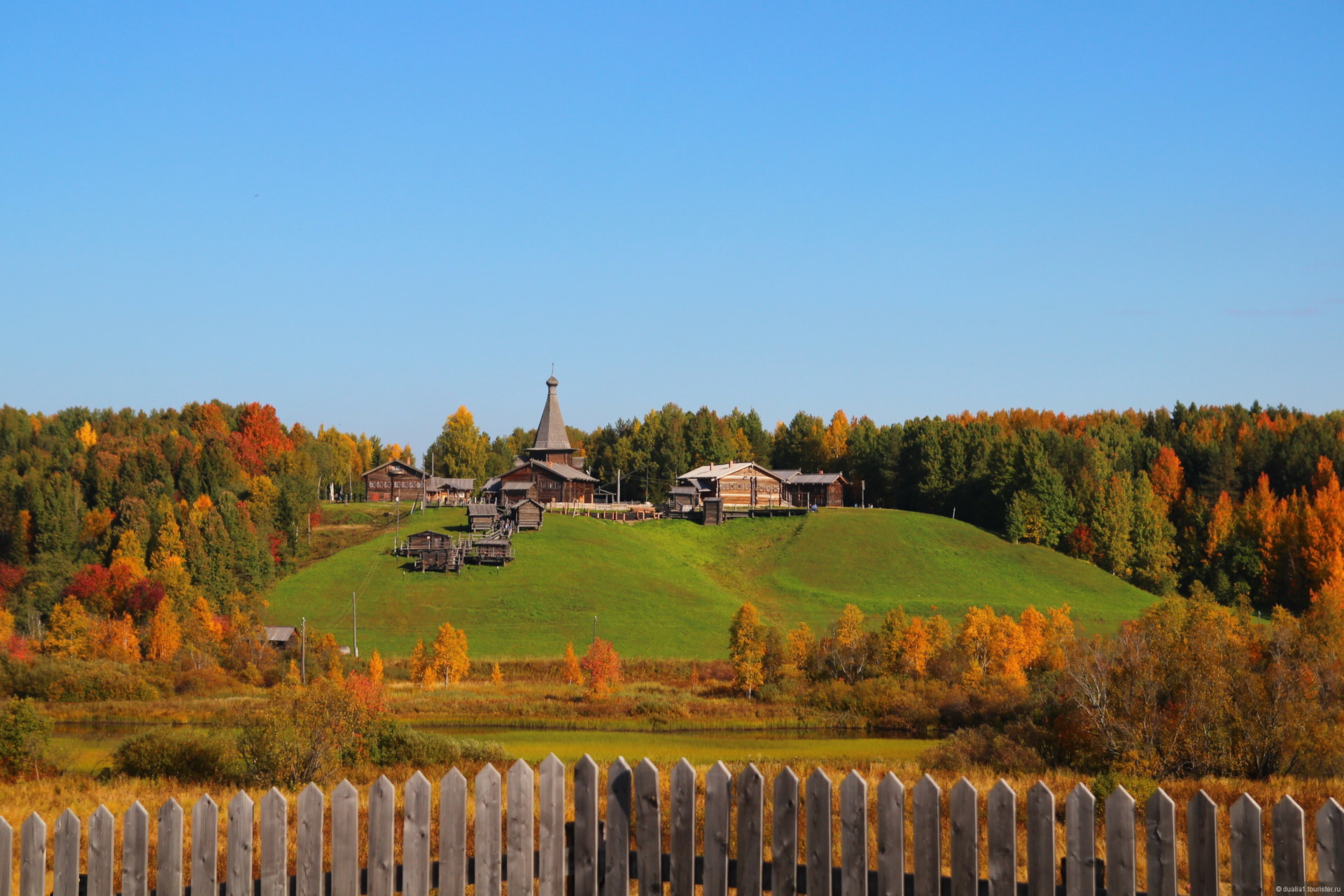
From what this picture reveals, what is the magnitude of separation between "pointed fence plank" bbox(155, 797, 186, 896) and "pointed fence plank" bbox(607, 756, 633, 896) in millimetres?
2168

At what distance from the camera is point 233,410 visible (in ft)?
482

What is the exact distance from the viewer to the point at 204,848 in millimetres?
7445

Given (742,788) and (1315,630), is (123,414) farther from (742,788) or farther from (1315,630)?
(742,788)

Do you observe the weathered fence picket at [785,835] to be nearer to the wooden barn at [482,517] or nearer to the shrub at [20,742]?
the shrub at [20,742]

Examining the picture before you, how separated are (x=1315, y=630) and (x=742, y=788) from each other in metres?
31.0

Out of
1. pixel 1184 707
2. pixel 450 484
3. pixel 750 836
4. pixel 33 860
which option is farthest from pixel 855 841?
pixel 450 484

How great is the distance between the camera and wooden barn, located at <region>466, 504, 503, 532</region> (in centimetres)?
8750

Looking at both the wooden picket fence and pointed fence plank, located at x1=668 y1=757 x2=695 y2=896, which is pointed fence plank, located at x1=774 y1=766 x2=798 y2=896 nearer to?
the wooden picket fence

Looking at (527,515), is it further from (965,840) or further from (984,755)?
(965,840)

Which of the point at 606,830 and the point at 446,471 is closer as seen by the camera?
the point at 606,830

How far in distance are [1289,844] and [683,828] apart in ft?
11.1

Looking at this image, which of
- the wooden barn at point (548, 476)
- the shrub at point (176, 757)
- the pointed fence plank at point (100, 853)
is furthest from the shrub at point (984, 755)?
the wooden barn at point (548, 476)

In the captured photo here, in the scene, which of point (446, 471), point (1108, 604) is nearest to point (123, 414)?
point (446, 471)

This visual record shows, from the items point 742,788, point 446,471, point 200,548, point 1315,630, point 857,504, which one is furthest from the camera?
point 446,471
